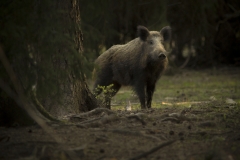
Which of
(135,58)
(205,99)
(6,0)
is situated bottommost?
(205,99)

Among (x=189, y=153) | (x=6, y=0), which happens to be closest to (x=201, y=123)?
(x=189, y=153)

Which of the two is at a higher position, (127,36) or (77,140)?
(127,36)

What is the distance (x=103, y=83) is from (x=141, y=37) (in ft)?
4.76

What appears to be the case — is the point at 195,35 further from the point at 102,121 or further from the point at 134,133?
the point at 134,133

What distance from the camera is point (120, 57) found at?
33.5 feet

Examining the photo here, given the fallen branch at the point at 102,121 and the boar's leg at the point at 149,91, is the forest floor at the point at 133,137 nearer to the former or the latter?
the fallen branch at the point at 102,121

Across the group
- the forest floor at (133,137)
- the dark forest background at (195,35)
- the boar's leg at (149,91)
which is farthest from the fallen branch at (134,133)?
the dark forest background at (195,35)

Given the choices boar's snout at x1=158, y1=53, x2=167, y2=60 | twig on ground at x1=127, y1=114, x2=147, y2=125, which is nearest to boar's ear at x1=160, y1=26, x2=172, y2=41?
boar's snout at x1=158, y1=53, x2=167, y2=60

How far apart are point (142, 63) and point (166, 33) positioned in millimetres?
820

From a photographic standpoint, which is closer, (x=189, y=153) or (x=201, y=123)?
(x=189, y=153)

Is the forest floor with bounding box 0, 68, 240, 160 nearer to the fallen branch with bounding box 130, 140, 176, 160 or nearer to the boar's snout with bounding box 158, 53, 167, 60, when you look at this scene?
the fallen branch with bounding box 130, 140, 176, 160

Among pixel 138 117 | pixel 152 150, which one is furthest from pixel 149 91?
pixel 152 150

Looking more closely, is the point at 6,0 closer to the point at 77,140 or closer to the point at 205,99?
the point at 77,140

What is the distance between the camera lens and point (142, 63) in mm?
9609
